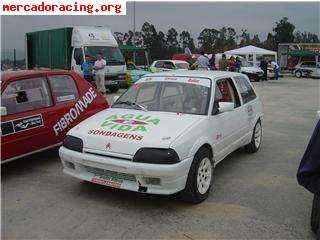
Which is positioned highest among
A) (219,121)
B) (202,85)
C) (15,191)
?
(202,85)

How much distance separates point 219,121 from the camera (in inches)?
209

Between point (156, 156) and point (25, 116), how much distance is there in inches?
90.8

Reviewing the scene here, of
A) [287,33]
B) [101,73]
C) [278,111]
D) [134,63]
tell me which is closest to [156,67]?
[134,63]

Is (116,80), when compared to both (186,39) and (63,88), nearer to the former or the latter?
(63,88)

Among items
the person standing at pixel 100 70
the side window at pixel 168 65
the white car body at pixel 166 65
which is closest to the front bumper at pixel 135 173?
the person standing at pixel 100 70

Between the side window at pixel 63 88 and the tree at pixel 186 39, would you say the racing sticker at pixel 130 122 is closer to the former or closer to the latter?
the side window at pixel 63 88

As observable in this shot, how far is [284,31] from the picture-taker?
201ft

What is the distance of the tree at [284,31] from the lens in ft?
201

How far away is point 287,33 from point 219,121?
197 ft

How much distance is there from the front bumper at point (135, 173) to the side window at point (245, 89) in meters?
2.42

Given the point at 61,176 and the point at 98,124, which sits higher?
the point at 98,124

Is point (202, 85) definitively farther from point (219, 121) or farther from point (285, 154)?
point (285, 154)

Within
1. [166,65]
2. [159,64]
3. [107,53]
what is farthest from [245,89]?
[159,64]

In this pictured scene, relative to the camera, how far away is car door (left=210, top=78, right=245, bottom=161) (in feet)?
17.1
